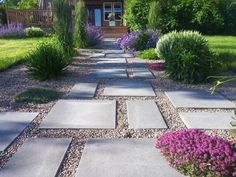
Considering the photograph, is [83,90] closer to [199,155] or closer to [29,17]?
[199,155]

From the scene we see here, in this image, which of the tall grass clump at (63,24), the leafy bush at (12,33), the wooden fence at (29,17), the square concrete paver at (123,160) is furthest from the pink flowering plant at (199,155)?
the wooden fence at (29,17)

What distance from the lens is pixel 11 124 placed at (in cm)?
451

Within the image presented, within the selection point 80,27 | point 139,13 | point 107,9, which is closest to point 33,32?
point 139,13

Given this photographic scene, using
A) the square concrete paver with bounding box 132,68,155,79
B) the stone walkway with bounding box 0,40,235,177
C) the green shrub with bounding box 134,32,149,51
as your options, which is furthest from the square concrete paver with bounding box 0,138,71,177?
the green shrub with bounding box 134,32,149,51

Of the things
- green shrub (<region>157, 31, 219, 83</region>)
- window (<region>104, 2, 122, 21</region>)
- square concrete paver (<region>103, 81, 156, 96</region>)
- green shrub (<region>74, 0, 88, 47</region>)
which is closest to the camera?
square concrete paver (<region>103, 81, 156, 96</region>)

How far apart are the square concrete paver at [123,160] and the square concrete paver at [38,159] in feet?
0.77

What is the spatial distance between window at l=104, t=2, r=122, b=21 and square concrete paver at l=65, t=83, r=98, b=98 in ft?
73.7

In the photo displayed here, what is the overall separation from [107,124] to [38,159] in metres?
1.30

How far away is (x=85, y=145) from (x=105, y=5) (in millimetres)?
26130

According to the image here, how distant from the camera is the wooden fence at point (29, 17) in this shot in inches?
966

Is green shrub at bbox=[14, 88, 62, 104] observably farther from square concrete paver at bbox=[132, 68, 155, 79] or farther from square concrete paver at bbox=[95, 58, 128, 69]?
square concrete paver at bbox=[95, 58, 128, 69]

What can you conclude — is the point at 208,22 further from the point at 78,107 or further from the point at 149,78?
the point at 78,107

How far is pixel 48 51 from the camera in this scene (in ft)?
25.5

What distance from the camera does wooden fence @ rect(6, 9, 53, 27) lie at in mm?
24547
